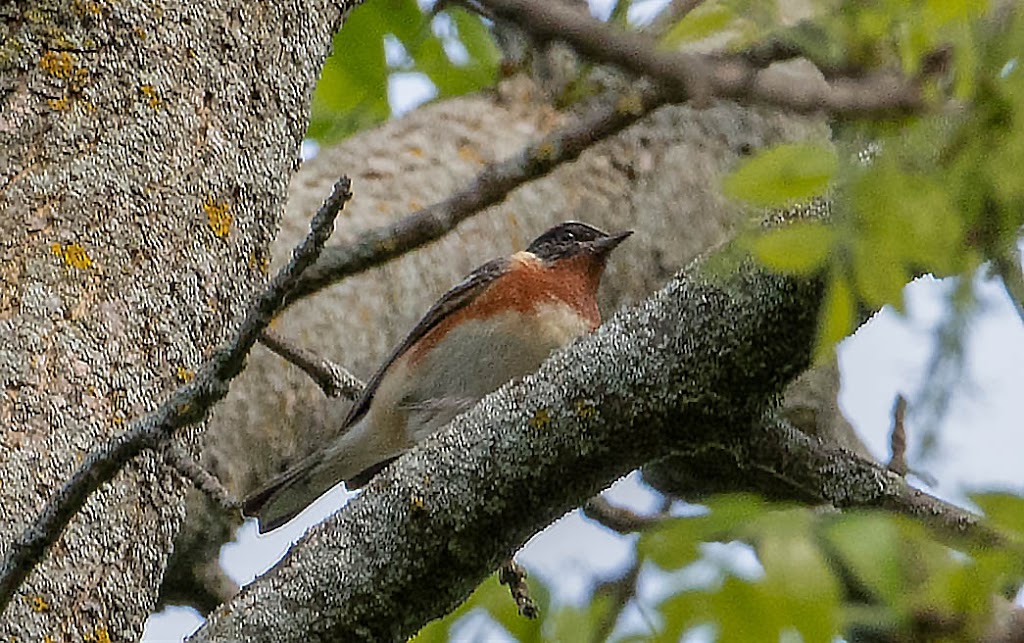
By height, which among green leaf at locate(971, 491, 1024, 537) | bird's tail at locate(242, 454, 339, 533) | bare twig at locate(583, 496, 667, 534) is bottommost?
green leaf at locate(971, 491, 1024, 537)

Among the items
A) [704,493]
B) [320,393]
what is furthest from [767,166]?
[320,393]

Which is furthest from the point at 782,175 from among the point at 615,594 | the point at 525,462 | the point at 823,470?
the point at 823,470

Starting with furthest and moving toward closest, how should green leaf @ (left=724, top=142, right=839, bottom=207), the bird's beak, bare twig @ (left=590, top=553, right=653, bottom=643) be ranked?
the bird's beak → bare twig @ (left=590, top=553, right=653, bottom=643) → green leaf @ (left=724, top=142, right=839, bottom=207)

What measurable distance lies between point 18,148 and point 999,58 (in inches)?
64.8

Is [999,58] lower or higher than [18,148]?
lower

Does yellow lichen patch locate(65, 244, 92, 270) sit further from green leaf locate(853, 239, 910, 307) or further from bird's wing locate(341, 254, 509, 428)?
bird's wing locate(341, 254, 509, 428)

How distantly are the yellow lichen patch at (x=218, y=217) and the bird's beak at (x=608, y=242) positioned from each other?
2.10 meters

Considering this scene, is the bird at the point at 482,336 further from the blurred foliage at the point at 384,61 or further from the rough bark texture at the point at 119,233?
the rough bark texture at the point at 119,233

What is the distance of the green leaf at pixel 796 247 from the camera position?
147 centimetres

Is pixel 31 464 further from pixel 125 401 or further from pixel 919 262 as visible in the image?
pixel 919 262

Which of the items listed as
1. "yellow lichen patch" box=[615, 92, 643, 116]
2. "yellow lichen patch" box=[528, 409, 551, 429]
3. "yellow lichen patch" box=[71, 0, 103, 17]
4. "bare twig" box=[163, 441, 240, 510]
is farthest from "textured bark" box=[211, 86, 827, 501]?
"yellow lichen patch" box=[528, 409, 551, 429]

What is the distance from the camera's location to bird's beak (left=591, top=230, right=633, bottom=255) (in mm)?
4535

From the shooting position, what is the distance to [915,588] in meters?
1.42

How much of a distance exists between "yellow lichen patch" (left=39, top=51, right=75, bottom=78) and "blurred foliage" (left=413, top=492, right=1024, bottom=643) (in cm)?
147
